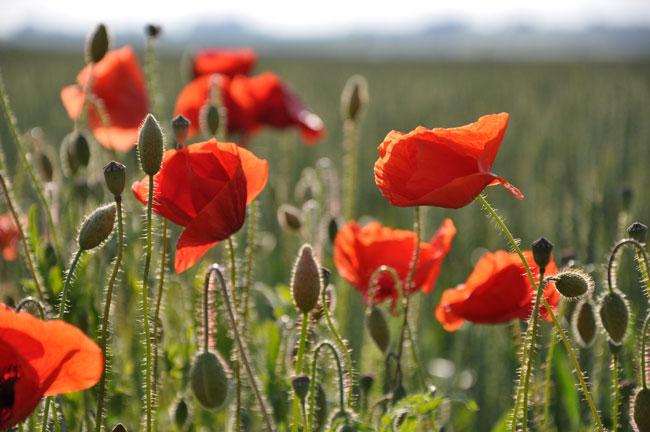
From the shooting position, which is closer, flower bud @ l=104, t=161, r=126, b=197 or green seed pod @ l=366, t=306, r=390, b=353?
flower bud @ l=104, t=161, r=126, b=197

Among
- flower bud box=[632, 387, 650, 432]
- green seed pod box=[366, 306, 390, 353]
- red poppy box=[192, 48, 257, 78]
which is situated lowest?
flower bud box=[632, 387, 650, 432]

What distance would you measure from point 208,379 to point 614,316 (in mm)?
370

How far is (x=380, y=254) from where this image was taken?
900mm

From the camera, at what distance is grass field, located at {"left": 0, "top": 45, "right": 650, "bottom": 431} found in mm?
1002

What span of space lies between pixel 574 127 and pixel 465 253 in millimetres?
1376

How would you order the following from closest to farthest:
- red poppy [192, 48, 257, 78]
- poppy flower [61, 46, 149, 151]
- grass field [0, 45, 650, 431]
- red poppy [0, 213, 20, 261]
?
grass field [0, 45, 650, 431] → red poppy [0, 213, 20, 261] → poppy flower [61, 46, 149, 151] → red poppy [192, 48, 257, 78]

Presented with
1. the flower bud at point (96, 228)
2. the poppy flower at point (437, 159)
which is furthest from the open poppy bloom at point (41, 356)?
the poppy flower at point (437, 159)

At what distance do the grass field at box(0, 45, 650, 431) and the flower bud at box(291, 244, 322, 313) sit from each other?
0.31 metres

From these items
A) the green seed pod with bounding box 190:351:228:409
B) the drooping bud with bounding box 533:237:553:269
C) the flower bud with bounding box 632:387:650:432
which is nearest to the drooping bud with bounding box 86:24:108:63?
the green seed pod with bounding box 190:351:228:409

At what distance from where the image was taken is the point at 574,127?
2.95 meters

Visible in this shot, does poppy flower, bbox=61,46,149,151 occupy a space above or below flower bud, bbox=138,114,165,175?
above

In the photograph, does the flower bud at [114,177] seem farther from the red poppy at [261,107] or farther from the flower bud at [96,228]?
the red poppy at [261,107]

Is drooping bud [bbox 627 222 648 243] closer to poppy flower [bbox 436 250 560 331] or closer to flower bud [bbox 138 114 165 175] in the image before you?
poppy flower [bbox 436 250 560 331]

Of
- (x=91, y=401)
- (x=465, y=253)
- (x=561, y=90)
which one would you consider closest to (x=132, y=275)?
(x=91, y=401)
